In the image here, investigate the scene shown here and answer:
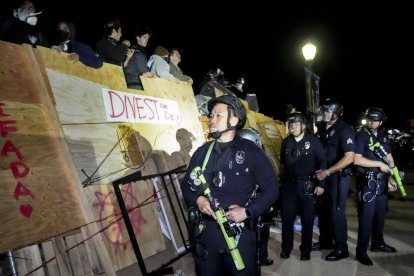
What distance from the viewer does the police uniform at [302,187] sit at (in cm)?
572

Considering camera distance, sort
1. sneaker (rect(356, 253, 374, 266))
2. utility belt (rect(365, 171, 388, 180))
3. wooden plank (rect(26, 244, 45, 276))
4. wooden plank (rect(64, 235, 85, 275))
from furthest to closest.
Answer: utility belt (rect(365, 171, 388, 180))
sneaker (rect(356, 253, 374, 266))
wooden plank (rect(64, 235, 85, 275))
wooden plank (rect(26, 244, 45, 276))

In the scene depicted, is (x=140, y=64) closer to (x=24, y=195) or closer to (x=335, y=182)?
(x=24, y=195)

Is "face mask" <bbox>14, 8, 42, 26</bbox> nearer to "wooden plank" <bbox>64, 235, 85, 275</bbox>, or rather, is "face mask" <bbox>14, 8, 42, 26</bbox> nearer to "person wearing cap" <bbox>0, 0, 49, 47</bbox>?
"person wearing cap" <bbox>0, 0, 49, 47</bbox>

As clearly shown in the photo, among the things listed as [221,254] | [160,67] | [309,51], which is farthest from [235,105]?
[309,51]

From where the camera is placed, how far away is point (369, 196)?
550 cm

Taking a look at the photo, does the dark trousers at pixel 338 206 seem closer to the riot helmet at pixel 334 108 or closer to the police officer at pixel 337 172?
the police officer at pixel 337 172

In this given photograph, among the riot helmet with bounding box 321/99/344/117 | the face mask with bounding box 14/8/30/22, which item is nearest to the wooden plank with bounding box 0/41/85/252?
the face mask with bounding box 14/8/30/22

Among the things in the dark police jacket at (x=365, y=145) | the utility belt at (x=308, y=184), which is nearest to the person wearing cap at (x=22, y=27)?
the utility belt at (x=308, y=184)

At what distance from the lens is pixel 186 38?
22641 millimetres

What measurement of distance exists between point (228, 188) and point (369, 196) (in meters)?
3.41

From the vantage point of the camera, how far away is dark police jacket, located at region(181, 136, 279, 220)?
3.14m

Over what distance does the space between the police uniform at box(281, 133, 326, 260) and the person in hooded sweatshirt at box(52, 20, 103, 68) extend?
3625mm

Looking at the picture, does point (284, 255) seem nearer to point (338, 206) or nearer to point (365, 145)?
point (338, 206)

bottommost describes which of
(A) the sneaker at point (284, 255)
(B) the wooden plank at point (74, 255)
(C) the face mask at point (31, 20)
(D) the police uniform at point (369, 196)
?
(A) the sneaker at point (284, 255)
